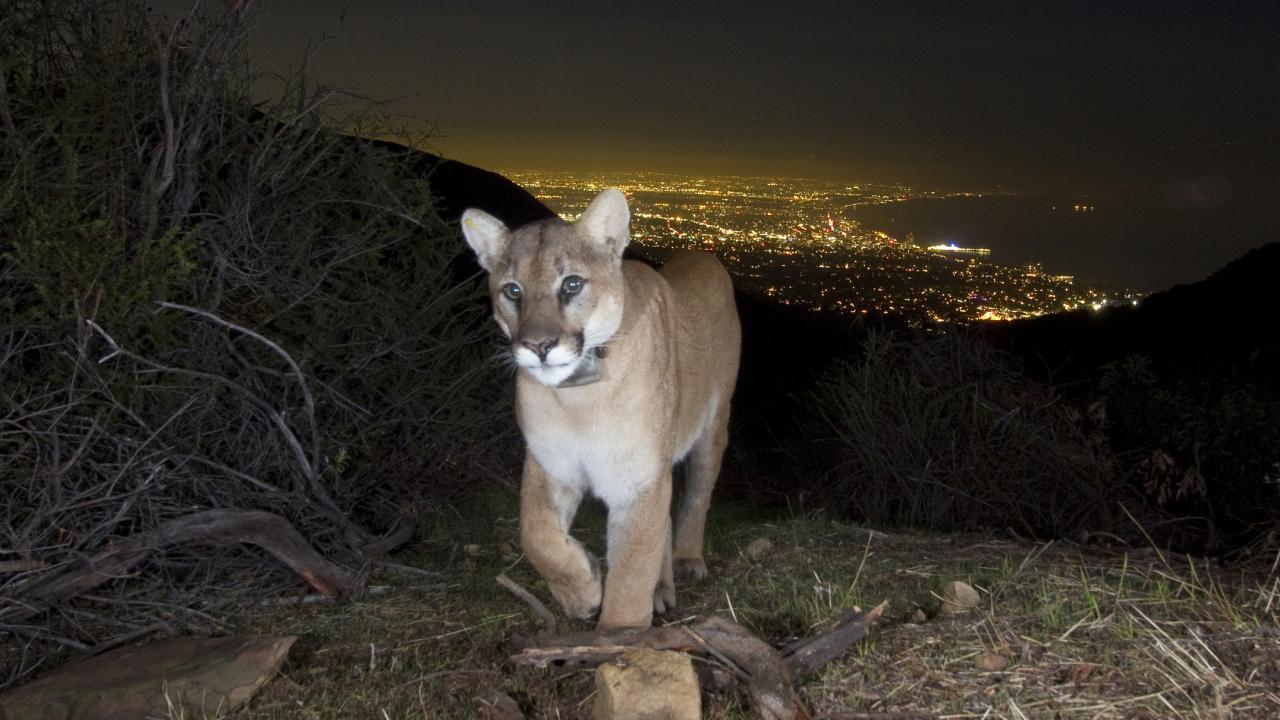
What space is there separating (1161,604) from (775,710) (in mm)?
1700

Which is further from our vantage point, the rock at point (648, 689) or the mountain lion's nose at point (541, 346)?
the mountain lion's nose at point (541, 346)

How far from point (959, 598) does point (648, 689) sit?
1.59 metres

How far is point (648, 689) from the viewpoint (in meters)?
3.58

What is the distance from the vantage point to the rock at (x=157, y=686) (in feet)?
13.3

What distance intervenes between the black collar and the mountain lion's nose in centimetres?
23

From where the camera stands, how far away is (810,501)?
32.3ft

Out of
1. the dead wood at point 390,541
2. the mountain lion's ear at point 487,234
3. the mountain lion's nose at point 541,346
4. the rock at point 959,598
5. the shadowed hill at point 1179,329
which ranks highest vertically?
the mountain lion's ear at point 487,234

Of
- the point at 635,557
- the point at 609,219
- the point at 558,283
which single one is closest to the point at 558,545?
the point at 635,557

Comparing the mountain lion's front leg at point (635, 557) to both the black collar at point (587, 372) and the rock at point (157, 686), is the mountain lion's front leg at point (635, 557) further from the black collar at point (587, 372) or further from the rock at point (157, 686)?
the rock at point (157, 686)

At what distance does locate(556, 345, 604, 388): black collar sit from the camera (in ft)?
14.7

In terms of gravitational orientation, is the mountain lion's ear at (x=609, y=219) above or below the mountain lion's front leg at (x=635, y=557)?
above

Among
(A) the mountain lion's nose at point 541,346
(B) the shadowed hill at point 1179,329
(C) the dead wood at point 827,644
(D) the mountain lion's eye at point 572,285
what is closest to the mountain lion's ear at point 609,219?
(D) the mountain lion's eye at point 572,285

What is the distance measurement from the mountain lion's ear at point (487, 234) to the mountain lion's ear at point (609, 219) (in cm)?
38

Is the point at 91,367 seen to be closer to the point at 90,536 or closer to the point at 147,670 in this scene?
the point at 90,536
